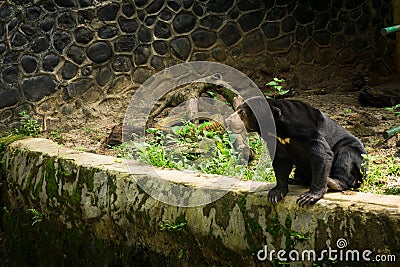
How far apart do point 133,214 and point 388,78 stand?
6076 millimetres

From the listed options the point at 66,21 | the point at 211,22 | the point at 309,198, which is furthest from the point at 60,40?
the point at 309,198

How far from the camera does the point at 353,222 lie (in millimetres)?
3785

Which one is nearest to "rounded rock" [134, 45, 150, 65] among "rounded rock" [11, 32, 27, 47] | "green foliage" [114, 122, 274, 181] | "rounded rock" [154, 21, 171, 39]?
"rounded rock" [154, 21, 171, 39]

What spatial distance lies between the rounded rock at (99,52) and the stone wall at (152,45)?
0.05 feet

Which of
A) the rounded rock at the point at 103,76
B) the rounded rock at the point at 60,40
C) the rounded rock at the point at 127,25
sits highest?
the rounded rock at the point at 127,25

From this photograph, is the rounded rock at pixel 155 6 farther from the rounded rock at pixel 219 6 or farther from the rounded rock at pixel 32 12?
the rounded rock at pixel 32 12

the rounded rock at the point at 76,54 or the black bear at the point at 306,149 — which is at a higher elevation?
the rounded rock at the point at 76,54

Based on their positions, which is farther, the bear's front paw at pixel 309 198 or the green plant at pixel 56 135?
the green plant at pixel 56 135

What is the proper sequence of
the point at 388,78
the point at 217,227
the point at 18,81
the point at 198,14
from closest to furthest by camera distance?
the point at 217,227
the point at 18,81
the point at 198,14
the point at 388,78

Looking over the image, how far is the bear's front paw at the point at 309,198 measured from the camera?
3.95 metres

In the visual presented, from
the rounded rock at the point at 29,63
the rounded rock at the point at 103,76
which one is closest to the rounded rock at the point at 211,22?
the rounded rock at the point at 103,76

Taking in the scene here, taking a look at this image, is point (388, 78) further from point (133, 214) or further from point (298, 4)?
point (133, 214)

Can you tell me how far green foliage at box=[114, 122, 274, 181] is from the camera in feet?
18.2

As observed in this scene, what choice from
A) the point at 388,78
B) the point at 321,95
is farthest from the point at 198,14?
the point at 388,78
